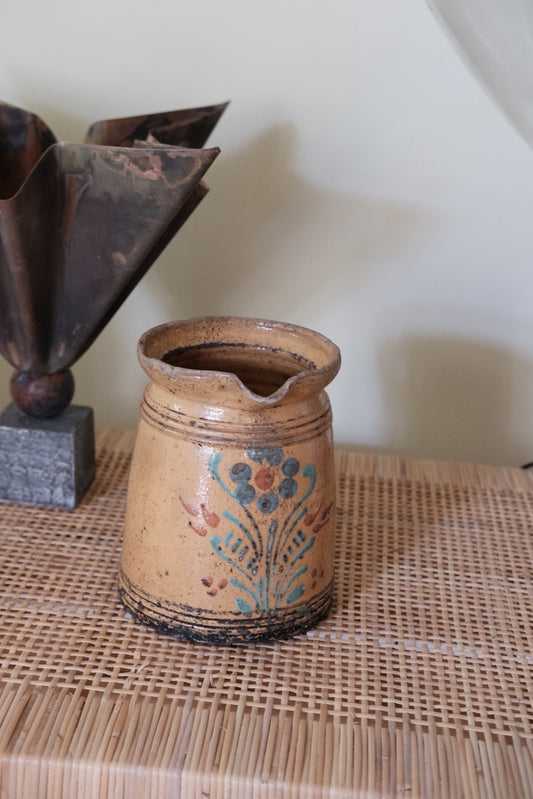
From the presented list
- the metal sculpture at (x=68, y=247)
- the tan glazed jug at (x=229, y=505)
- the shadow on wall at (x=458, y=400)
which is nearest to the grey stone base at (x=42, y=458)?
the metal sculpture at (x=68, y=247)

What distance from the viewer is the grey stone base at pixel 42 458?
2.40 ft

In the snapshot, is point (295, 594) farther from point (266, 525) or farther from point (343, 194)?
point (343, 194)

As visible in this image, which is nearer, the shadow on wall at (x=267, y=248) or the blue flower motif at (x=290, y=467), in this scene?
the blue flower motif at (x=290, y=467)

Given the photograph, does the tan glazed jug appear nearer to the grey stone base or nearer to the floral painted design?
the floral painted design

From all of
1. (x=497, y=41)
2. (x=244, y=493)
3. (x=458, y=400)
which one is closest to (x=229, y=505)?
(x=244, y=493)

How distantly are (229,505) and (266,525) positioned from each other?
0.10 feet

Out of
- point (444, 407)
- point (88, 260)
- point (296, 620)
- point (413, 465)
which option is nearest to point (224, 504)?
point (296, 620)

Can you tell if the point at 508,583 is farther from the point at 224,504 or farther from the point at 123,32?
the point at 123,32

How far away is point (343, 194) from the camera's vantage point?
87cm

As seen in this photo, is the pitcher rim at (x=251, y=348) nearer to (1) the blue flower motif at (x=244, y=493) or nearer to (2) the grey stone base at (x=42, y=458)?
(1) the blue flower motif at (x=244, y=493)

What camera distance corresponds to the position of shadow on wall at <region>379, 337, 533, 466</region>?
93 centimetres

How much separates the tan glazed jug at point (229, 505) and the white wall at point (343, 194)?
1.03 feet

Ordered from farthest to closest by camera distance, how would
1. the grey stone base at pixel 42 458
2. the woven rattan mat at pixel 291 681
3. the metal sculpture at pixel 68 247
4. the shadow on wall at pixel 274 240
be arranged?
the shadow on wall at pixel 274 240, the grey stone base at pixel 42 458, the metal sculpture at pixel 68 247, the woven rattan mat at pixel 291 681

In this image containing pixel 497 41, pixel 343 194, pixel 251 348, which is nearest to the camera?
pixel 497 41
